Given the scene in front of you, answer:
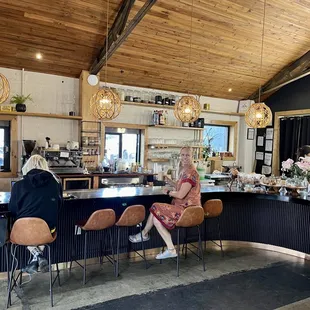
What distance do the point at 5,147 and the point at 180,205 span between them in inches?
158

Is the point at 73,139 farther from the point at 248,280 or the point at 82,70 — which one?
the point at 248,280

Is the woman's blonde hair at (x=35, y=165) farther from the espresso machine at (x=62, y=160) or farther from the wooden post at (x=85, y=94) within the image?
the wooden post at (x=85, y=94)

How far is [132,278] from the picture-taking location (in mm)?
3387

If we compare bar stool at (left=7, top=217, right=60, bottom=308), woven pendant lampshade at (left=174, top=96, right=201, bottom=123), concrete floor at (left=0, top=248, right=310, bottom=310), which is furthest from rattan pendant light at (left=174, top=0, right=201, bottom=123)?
bar stool at (left=7, top=217, right=60, bottom=308)

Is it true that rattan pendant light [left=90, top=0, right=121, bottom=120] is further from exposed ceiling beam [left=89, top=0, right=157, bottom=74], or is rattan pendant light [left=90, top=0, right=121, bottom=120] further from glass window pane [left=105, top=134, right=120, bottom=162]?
glass window pane [left=105, top=134, right=120, bottom=162]

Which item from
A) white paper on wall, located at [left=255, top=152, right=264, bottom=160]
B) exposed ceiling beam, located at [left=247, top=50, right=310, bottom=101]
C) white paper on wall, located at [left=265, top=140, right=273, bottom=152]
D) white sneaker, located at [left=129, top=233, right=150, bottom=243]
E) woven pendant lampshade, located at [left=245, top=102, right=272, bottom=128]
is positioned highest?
exposed ceiling beam, located at [left=247, top=50, right=310, bottom=101]

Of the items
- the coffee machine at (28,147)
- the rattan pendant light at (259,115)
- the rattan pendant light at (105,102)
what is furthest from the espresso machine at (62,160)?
the rattan pendant light at (259,115)

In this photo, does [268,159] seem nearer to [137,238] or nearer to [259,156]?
[259,156]

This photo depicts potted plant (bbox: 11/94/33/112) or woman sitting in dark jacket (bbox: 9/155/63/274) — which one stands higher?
potted plant (bbox: 11/94/33/112)

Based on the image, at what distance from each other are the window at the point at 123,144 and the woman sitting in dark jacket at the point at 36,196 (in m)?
3.91

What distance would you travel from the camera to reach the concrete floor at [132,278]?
113 inches

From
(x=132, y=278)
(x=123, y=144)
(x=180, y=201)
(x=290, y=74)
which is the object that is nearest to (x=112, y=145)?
(x=123, y=144)

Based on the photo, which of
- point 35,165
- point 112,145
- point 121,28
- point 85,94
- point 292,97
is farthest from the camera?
point 292,97

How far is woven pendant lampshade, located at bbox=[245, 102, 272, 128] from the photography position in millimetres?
4445
